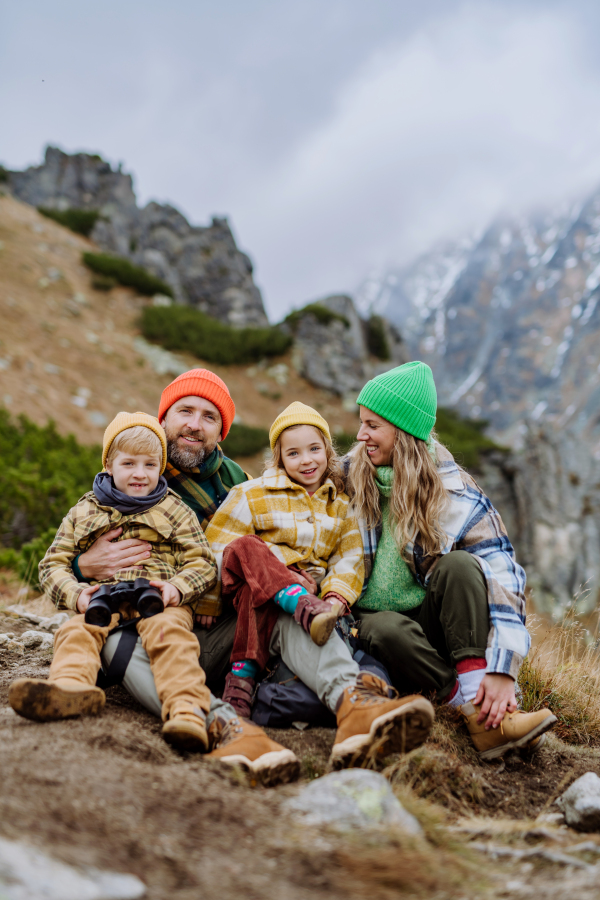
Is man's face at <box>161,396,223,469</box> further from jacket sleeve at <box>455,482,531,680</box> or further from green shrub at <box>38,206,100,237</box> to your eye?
green shrub at <box>38,206,100,237</box>

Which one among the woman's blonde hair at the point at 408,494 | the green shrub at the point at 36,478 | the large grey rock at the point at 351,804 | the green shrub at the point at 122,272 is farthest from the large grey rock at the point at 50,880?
the green shrub at the point at 122,272

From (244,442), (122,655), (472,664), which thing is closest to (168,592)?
(122,655)

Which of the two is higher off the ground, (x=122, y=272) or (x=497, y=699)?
(x=122, y=272)

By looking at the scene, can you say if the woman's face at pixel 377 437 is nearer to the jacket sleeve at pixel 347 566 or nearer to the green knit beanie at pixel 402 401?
the green knit beanie at pixel 402 401

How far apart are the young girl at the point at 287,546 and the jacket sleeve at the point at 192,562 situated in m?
0.08

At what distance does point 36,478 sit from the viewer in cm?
696

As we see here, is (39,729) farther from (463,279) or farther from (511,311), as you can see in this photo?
(463,279)

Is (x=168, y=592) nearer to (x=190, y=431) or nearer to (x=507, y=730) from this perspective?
(x=190, y=431)

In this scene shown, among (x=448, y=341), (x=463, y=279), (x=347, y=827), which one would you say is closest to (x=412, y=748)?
(x=347, y=827)

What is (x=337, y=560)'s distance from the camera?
2.88 meters

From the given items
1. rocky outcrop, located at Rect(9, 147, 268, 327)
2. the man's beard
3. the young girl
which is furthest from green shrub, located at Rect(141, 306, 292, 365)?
the young girl

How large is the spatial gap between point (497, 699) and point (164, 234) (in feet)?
96.1

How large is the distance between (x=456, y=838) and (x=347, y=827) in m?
0.41

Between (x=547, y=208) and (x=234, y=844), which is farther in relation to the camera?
(x=547, y=208)
